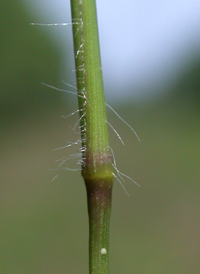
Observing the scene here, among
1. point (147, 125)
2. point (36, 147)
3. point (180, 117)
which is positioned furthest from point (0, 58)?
point (180, 117)

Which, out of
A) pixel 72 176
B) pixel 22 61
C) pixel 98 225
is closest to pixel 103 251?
pixel 98 225

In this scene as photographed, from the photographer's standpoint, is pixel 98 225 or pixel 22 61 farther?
pixel 22 61

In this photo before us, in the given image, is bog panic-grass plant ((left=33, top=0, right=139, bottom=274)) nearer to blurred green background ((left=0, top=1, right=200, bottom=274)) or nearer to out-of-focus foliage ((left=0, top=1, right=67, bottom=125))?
blurred green background ((left=0, top=1, right=200, bottom=274))

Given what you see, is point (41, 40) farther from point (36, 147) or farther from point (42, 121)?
point (36, 147)

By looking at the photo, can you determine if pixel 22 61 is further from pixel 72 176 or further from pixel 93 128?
pixel 93 128

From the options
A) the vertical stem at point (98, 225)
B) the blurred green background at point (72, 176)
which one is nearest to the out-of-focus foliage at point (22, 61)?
the blurred green background at point (72, 176)

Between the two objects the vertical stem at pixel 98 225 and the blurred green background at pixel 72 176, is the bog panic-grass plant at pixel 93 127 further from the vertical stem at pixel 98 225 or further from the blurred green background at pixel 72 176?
the blurred green background at pixel 72 176
